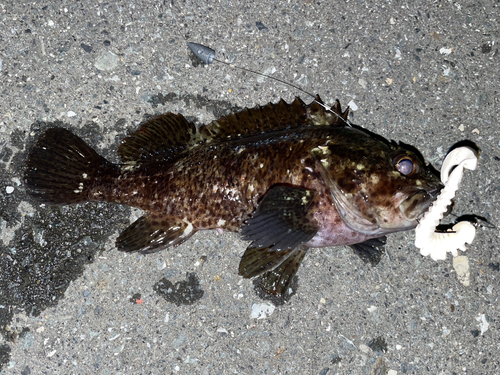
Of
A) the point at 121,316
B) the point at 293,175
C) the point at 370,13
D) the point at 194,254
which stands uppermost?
the point at 370,13

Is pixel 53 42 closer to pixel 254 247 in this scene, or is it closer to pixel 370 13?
pixel 254 247

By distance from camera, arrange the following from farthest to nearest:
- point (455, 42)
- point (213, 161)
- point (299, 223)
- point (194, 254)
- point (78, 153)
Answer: point (455, 42) → point (194, 254) → point (78, 153) → point (213, 161) → point (299, 223)

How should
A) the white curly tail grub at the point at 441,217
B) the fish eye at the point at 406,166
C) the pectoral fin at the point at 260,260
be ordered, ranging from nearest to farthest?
the white curly tail grub at the point at 441,217 < the fish eye at the point at 406,166 < the pectoral fin at the point at 260,260

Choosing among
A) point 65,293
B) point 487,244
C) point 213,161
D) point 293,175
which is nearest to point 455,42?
point 487,244

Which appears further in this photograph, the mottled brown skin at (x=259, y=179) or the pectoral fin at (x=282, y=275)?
the pectoral fin at (x=282, y=275)

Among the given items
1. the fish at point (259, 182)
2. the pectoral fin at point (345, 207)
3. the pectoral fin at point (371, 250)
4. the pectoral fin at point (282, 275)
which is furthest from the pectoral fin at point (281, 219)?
the pectoral fin at point (371, 250)

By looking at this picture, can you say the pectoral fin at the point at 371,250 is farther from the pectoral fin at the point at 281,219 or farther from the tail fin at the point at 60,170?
the tail fin at the point at 60,170

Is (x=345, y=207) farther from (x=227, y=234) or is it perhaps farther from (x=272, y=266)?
(x=227, y=234)

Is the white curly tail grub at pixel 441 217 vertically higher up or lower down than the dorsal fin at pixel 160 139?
higher up
